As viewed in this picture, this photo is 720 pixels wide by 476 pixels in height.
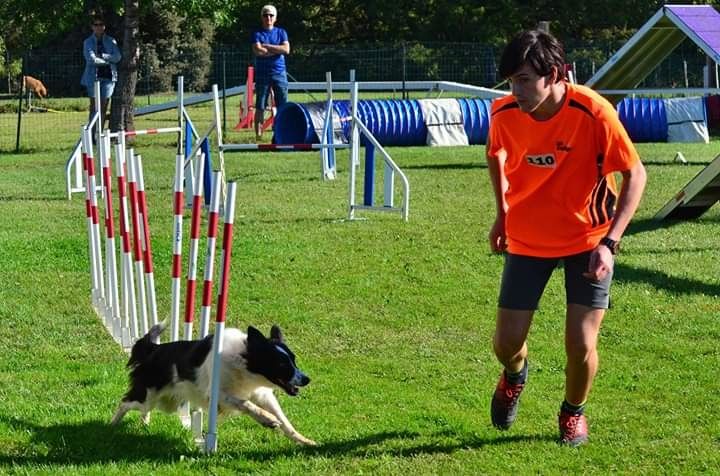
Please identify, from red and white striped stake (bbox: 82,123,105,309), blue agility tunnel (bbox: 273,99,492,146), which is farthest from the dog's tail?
blue agility tunnel (bbox: 273,99,492,146)

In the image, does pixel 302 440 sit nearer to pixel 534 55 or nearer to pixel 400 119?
pixel 534 55

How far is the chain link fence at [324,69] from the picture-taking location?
32.3 metres

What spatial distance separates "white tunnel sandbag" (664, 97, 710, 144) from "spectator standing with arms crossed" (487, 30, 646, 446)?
1804 cm

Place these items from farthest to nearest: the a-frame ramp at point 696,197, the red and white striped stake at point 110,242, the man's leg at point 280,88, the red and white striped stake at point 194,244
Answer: the man's leg at point 280,88
the a-frame ramp at point 696,197
the red and white striped stake at point 110,242
the red and white striped stake at point 194,244

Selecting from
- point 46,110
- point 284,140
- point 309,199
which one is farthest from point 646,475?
point 46,110

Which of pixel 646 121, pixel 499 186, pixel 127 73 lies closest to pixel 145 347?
pixel 499 186

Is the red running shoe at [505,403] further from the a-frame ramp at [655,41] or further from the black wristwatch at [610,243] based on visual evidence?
the a-frame ramp at [655,41]

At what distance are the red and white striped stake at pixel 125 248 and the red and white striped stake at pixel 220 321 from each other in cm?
155

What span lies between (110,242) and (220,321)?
2368 millimetres

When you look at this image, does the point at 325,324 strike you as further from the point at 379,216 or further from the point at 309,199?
the point at 309,199

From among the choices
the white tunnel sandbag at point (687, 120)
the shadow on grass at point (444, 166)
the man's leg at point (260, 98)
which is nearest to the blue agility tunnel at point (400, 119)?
the man's leg at point (260, 98)

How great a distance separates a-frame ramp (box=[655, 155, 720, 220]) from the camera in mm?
11438

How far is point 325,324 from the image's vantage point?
25.8 ft

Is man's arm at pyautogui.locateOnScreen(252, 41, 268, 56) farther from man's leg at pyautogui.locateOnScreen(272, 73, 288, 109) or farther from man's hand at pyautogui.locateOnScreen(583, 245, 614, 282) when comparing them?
man's hand at pyautogui.locateOnScreen(583, 245, 614, 282)
